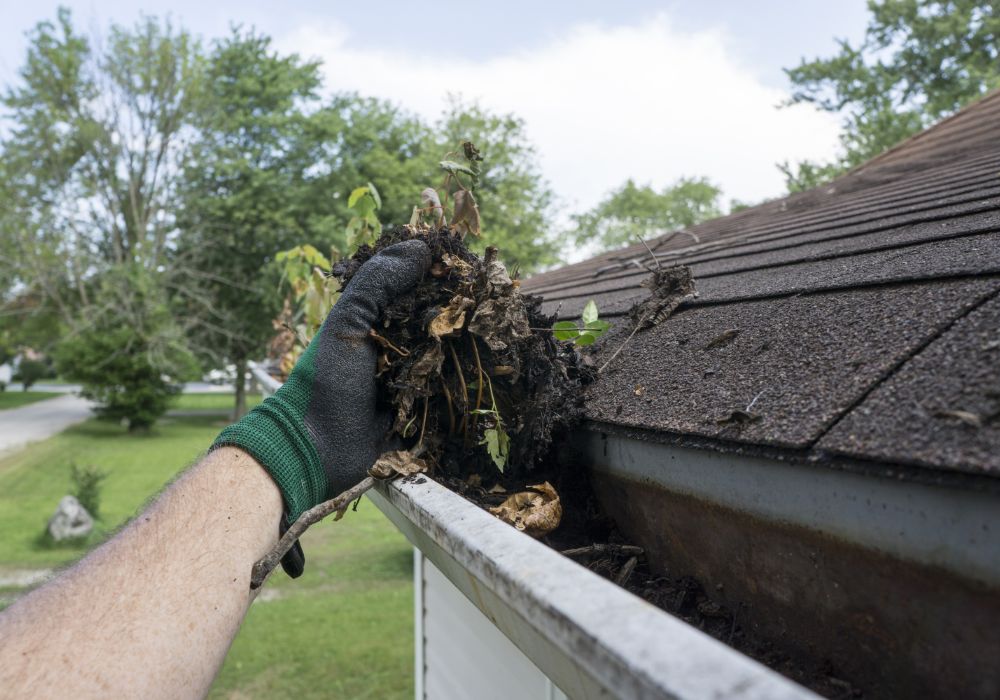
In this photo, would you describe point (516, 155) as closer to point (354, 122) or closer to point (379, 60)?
point (354, 122)

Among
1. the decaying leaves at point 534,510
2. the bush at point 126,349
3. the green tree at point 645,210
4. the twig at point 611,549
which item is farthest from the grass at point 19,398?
the twig at point 611,549

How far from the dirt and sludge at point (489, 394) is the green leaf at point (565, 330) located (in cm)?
7

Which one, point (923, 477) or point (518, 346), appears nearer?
point (923, 477)

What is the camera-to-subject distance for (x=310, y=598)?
8859 millimetres

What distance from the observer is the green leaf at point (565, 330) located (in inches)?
64.5

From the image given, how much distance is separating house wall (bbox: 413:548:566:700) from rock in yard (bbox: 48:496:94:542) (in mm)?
9269

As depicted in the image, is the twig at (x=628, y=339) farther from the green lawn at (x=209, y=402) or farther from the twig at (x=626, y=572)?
the green lawn at (x=209, y=402)

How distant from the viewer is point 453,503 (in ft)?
3.77

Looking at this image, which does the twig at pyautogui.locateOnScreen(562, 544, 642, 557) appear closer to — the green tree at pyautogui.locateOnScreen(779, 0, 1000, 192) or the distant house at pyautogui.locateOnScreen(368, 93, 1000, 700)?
the distant house at pyautogui.locateOnScreen(368, 93, 1000, 700)

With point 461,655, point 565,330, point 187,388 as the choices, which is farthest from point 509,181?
point 187,388

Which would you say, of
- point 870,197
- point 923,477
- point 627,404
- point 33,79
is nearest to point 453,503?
point 627,404

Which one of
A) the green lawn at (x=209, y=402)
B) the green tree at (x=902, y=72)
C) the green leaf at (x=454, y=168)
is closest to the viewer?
the green leaf at (x=454, y=168)

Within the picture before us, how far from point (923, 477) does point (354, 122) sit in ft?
84.0

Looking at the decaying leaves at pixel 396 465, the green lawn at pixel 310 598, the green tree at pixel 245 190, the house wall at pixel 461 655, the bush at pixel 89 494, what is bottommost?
the green lawn at pixel 310 598
